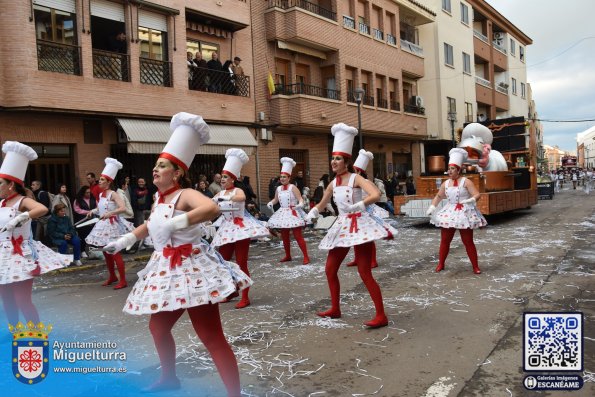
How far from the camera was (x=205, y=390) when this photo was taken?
4086mm

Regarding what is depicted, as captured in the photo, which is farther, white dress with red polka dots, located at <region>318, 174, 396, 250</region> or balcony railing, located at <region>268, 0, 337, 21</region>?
balcony railing, located at <region>268, 0, 337, 21</region>

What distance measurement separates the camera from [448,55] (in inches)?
1355

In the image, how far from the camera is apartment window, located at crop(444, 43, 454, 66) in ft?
111

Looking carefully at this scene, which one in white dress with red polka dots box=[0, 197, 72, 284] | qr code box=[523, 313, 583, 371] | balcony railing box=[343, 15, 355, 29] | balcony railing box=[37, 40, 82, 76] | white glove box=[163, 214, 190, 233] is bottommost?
qr code box=[523, 313, 583, 371]

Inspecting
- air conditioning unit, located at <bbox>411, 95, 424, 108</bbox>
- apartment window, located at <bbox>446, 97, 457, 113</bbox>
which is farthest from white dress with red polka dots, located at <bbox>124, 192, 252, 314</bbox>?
apartment window, located at <bbox>446, 97, 457, 113</bbox>

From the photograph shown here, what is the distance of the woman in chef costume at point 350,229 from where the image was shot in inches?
224

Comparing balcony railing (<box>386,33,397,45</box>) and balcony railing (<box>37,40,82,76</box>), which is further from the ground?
balcony railing (<box>386,33,397,45</box>)

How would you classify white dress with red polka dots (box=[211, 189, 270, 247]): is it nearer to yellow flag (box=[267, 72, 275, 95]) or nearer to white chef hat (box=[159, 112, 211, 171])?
white chef hat (box=[159, 112, 211, 171])

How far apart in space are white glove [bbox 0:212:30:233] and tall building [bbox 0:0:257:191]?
9.14m

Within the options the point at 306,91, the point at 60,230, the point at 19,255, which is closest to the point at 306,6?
the point at 306,91

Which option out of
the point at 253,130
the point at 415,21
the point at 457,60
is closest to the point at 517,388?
the point at 253,130

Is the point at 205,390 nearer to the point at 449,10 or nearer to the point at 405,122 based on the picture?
the point at 405,122

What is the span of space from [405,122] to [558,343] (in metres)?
26.4

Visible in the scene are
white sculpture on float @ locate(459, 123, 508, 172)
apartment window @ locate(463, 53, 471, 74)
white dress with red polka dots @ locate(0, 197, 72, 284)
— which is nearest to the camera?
white dress with red polka dots @ locate(0, 197, 72, 284)
